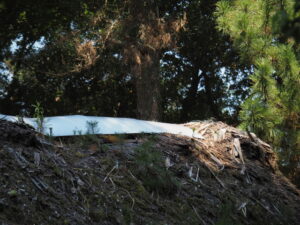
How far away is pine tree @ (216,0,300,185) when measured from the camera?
591 cm

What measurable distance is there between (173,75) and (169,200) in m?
13.1

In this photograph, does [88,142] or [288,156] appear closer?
[88,142]

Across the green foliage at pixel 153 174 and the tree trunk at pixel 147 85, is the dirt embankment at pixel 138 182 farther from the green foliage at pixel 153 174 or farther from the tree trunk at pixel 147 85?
the tree trunk at pixel 147 85

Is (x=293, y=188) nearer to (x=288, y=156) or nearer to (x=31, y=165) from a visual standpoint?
(x=288, y=156)

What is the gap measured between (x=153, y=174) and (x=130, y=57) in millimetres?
6509

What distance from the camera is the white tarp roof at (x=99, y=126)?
4.99 metres

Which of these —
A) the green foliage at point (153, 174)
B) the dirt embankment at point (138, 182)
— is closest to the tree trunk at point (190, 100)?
the dirt embankment at point (138, 182)

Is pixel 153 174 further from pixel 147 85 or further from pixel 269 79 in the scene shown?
pixel 147 85

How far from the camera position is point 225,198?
476 cm

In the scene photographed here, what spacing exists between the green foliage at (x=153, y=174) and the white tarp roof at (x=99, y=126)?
0.81m

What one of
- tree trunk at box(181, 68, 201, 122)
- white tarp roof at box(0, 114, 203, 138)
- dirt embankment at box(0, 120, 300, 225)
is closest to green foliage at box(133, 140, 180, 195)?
dirt embankment at box(0, 120, 300, 225)

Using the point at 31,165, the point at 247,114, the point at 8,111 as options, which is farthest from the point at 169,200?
the point at 8,111

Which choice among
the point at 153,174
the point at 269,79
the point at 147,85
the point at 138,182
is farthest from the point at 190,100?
the point at 138,182

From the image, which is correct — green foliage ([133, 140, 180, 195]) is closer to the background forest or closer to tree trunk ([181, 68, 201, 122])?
the background forest
